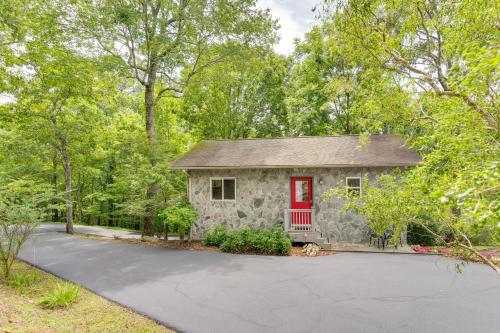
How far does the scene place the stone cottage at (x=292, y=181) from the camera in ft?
38.3

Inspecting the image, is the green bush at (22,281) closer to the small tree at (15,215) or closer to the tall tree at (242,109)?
the small tree at (15,215)

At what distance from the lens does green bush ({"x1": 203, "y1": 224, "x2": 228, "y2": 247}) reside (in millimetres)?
11922

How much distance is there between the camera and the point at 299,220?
12055 mm

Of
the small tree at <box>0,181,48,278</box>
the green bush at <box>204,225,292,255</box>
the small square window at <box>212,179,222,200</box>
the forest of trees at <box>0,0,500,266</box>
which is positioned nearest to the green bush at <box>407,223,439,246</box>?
the forest of trees at <box>0,0,500,266</box>

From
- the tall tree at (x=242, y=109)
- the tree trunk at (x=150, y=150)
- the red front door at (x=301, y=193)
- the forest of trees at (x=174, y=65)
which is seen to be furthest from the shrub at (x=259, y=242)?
the tall tree at (x=242, y=109)

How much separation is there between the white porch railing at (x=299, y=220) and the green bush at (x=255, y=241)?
0.61 m

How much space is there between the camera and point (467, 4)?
3941mm

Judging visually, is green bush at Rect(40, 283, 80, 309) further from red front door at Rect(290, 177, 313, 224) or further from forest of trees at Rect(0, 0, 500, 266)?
red front door at Rect(290, 177, 313, 224)

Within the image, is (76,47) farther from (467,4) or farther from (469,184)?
(469,184)

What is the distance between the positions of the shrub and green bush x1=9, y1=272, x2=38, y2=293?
5936 millimetres

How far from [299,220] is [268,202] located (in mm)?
1522

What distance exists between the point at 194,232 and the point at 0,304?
309 inches

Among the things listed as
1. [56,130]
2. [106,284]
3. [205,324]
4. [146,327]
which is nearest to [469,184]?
[205,324]

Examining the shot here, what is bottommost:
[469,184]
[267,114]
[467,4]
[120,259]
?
[120,259]
